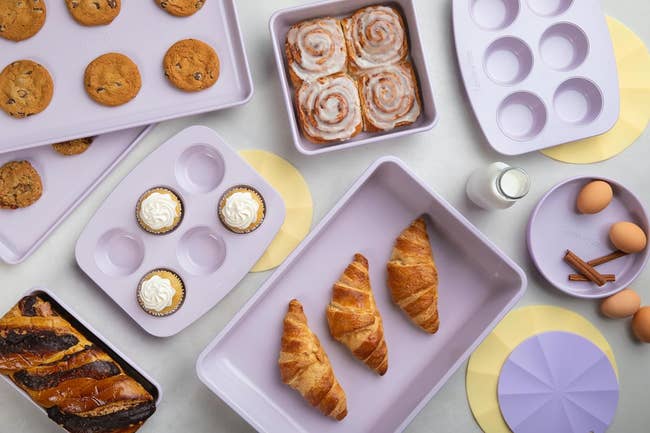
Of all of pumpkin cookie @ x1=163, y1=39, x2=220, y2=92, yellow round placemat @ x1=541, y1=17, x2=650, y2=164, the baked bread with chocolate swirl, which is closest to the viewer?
the baked bread with chocolate swirl

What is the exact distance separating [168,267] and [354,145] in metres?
0.58

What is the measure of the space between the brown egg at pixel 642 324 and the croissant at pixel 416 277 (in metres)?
0.55

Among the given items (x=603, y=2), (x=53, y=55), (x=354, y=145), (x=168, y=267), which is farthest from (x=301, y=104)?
(x=603, y=2)

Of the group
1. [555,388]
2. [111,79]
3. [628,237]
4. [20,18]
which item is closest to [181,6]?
[111,79]

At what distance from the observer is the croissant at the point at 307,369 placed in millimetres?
1541

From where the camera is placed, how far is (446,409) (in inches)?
65.7

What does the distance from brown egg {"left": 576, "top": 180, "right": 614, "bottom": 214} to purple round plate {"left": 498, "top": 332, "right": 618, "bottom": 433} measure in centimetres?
35

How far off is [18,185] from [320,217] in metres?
0.79

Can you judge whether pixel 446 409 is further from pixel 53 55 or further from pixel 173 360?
pixel 53 55

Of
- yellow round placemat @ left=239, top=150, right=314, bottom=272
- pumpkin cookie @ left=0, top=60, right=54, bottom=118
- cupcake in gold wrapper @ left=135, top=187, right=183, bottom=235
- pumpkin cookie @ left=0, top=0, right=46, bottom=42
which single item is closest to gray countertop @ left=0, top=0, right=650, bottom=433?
yellow round placemat @ left=239, top=150, right=314, bottom=272

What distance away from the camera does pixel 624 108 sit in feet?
5.55

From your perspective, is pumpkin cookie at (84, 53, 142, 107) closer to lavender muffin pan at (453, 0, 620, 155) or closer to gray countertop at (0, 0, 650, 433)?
gray countertop at (0, 0, 650, 433)

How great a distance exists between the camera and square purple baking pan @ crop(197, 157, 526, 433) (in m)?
1.59

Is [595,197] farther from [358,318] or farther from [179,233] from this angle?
[179,233]
